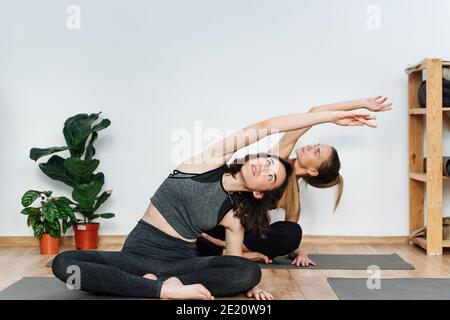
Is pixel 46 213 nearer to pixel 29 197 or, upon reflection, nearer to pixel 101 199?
pixel 29 197

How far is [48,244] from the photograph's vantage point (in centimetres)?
445

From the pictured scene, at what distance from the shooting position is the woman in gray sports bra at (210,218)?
9.86 ft

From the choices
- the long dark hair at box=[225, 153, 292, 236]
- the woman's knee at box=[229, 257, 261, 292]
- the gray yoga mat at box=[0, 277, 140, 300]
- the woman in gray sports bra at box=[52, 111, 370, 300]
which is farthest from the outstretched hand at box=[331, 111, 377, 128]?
the gray yoga mat at box=[0, 277, 140, 300]

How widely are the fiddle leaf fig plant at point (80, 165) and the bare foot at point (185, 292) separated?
1.69 metres

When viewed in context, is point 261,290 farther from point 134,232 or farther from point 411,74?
point 411,74

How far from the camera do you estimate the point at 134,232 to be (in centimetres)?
319

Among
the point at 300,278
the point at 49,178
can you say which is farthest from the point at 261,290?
the point at 49,178

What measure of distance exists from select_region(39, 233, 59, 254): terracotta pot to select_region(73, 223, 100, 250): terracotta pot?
0.51 ft

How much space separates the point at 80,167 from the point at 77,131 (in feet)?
0.67

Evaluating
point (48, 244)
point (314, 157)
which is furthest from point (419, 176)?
point (48, 244)

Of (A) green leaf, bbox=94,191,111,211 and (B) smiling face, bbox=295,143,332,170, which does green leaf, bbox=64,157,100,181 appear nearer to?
(A) green leaf, bbox=94,191,111,211

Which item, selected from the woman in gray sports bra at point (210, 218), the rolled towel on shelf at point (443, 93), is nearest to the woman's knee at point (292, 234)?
the woman in gray sports bra at point (210, 218)

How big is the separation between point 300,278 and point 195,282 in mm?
678

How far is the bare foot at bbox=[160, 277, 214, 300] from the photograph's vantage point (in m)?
2.90
